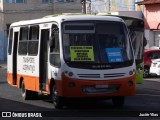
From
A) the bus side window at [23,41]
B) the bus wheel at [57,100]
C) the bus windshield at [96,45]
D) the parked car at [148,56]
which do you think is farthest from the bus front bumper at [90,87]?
the parked car at [148,56]

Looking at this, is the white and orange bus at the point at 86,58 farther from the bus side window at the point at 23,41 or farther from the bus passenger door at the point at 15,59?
the bus passenger door at the point at 15,59

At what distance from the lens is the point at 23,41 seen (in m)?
19.7

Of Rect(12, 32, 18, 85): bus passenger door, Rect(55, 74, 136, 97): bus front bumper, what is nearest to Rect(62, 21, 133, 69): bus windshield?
Rect(55, 74, 136, 97): bus front bumper

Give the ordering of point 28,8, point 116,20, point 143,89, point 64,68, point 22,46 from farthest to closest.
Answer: point 28,8, point 143,89, point 22,46, point 116,20, point 64,68

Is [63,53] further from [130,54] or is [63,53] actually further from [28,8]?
[28,8]

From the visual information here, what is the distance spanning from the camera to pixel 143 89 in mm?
23484

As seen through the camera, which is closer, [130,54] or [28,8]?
[130,54]

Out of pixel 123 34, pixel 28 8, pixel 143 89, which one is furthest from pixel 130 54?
pixel 28 8

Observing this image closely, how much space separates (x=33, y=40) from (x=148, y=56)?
1419 centimetres

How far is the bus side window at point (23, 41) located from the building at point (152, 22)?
2512cm

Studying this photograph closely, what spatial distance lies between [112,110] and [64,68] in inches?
68.7

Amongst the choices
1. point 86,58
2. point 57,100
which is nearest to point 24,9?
point 57,100

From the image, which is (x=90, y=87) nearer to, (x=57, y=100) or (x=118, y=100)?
(x=57, y=100)

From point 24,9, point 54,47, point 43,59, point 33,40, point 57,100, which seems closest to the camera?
point 57,100
